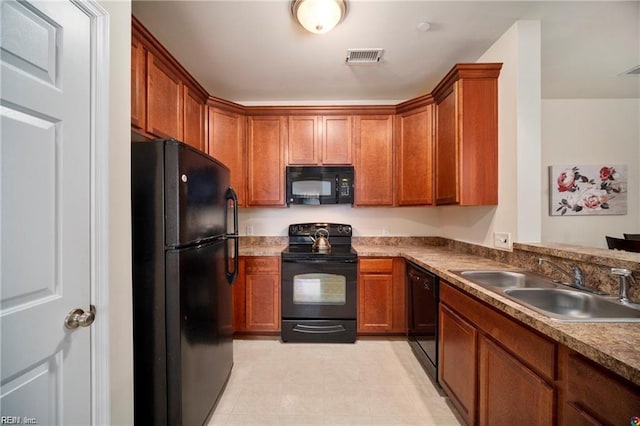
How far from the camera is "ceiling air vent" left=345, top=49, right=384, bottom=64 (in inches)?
82.0

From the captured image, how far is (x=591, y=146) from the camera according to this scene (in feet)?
9.82

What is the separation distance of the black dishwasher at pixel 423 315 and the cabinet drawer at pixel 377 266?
22 centimetres

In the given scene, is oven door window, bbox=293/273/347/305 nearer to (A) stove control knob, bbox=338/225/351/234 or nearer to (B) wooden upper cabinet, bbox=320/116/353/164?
(A) stove control knob, bbox=338/225/351/234

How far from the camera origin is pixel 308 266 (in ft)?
8.18

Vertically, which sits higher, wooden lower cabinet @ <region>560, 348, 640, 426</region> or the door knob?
the door knob

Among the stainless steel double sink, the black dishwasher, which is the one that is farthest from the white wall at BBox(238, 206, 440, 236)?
the stainless steel double sink

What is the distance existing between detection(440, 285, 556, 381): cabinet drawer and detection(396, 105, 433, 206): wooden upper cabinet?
137 cm

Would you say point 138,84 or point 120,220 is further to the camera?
point 138,84

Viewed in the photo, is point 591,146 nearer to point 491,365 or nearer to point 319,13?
point 491,365

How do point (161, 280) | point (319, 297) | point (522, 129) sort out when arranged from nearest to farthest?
point (161, 280) → point (522, 129) → point (319, 297)

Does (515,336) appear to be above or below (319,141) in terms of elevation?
below

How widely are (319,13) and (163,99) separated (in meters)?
1.27

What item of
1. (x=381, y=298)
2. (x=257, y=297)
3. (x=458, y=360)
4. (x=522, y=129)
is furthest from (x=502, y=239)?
(x=257, y=297)

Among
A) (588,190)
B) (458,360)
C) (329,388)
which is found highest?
(588,190)
